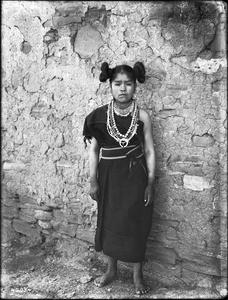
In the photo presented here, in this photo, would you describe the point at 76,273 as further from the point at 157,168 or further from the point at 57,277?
the point at 157,168

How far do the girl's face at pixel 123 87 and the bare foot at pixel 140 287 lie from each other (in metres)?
1.46

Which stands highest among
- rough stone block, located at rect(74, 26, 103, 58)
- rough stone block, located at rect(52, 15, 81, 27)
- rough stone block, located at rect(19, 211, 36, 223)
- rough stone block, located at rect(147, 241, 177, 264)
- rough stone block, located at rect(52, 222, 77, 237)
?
rough stone block, located at rect(52, 15, 81, 27)

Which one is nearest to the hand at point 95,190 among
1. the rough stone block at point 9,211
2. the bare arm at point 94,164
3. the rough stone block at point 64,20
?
the bare arm at point 94,164

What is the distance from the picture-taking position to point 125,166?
310 centimetres

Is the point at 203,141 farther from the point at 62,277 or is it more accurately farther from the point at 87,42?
the point at 62,277

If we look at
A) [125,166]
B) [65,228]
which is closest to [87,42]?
[125,166]

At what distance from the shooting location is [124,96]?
3.02 metres

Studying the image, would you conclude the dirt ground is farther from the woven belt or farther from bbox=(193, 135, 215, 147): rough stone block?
bbox=(193, 135, 215, 147): rough stone block

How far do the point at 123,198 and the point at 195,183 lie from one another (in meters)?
0.58

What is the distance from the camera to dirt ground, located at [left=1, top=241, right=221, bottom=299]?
10.5ft

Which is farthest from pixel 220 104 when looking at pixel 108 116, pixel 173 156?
pixel 108 116

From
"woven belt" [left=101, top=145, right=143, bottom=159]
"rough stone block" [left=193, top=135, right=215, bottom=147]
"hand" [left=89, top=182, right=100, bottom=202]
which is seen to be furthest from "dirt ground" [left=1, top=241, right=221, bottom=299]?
"rough stone block" [left=193, top=135, right=215, bottom=147]

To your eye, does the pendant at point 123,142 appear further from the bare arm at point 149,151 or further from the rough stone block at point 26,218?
the rough stone block at point 26,218

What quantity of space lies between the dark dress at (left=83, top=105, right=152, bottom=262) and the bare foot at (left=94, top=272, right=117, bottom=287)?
0.28 meters
